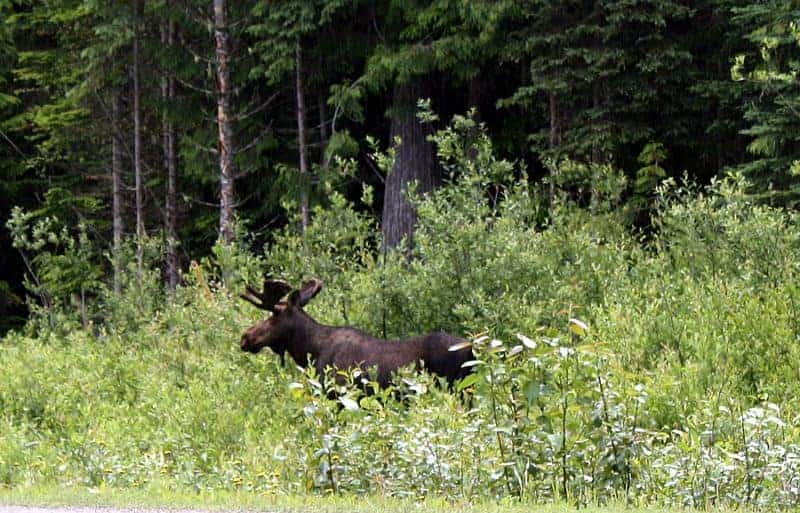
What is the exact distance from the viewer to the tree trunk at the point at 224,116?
23.6m

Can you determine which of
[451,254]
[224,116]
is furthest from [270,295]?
[224,116]

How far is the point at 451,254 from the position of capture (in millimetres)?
15797

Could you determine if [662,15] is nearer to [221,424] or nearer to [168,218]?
[221,424]

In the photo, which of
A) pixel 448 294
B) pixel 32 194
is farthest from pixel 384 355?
pixel 32 194

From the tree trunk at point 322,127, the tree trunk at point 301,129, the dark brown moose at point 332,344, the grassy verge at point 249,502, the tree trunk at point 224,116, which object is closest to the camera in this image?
the grassy verge at point 249,502

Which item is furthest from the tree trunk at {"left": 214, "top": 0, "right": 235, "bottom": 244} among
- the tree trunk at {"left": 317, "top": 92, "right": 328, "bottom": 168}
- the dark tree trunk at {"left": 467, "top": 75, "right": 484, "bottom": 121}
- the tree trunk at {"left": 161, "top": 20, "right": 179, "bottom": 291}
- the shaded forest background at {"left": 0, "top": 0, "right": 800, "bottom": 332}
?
the dark tree trunk at {"left": 467, "top": 75, "right": 484, "bottom": 121}

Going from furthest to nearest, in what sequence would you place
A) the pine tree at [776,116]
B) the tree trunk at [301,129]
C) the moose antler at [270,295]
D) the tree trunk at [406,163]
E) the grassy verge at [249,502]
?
1. the tree trunk at [301,129]
2. the tree trunk at [406,163]
3. the pine tree at [776,116]
4. the moose antler at [270,295]
5. the grassy verge at [249,502]

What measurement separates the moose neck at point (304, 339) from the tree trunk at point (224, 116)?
975 centimetres

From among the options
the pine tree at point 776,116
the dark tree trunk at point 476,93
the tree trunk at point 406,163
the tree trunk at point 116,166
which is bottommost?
the tree trunk at point 116,166

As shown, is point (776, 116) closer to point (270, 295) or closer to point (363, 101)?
point (270, 295)

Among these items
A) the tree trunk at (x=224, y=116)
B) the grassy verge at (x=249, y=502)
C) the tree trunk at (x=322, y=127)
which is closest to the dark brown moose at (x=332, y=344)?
the grassy verge at (x=249, y=502)

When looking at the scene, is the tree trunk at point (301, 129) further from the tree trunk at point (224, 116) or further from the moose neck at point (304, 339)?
the moose neck at point (304, 339)

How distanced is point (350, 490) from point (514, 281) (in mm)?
7131

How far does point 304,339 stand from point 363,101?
462 inches
